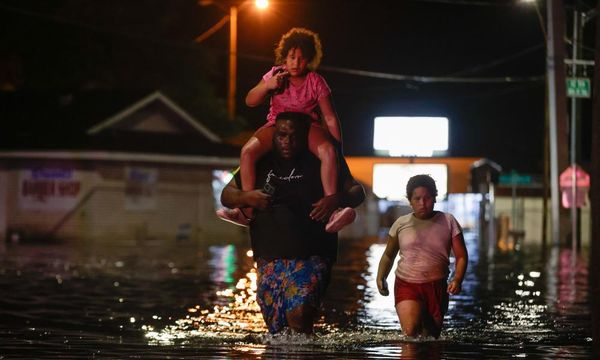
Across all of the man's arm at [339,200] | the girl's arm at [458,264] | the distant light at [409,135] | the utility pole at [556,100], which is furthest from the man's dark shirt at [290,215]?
the distant light at [409,135]

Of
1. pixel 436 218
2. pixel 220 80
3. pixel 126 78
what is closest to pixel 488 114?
pixel 220 80

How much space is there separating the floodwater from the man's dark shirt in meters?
0.78

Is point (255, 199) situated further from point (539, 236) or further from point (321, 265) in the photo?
point (539, 236)

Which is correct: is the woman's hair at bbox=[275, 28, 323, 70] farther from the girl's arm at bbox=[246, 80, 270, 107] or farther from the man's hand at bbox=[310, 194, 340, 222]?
the man's hand at bbox=[310, 194, 340, 222]

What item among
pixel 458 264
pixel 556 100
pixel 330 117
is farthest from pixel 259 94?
pixel 556 100

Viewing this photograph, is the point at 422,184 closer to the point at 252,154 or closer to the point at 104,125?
the point at 252,154

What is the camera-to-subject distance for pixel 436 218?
10.8m

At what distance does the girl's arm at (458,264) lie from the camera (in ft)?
34.5

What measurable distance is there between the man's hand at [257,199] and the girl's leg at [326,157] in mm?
443

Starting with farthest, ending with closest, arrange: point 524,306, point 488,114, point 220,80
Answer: point 488,114, point 220,80, point 524,306

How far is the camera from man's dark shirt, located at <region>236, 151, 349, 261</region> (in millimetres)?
9570

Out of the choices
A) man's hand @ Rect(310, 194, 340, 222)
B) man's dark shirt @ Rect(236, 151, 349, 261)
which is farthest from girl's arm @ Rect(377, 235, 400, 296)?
man's hand @ Rect(310, 194, 340, 222)

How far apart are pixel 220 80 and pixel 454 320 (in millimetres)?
64265

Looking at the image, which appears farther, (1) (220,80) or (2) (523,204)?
(1) (220,80)
